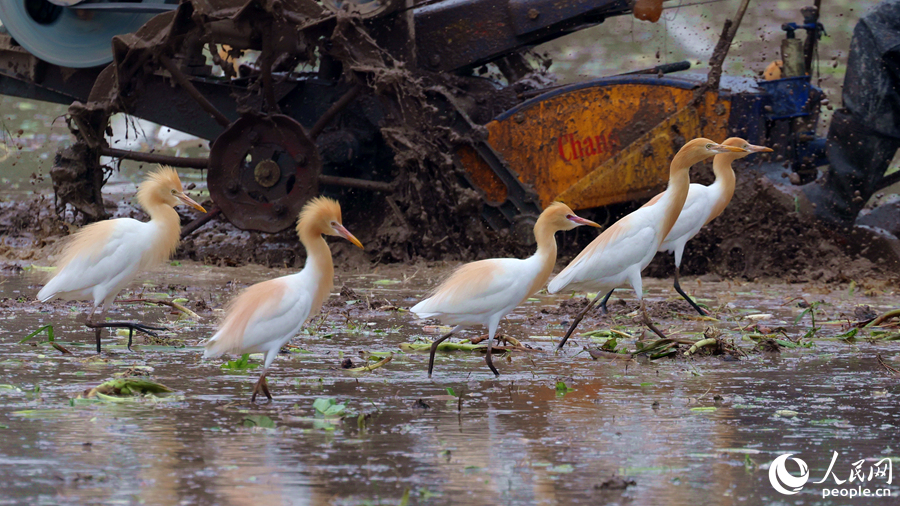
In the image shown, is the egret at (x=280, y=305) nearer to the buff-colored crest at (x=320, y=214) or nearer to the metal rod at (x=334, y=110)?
the buff-colored crest at (x=320, y=214)

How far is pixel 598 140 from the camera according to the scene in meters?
11.0

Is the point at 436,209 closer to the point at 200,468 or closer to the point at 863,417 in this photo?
the point at 863,417

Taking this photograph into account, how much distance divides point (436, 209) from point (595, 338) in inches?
159

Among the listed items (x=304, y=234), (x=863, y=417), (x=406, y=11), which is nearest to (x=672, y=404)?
(x=863, y=417)

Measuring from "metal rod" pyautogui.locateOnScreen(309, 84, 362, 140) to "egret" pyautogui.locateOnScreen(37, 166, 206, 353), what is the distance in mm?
4650

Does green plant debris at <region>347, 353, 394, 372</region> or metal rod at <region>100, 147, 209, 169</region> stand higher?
metal rod at <region>100, 147, 209, 169</region>

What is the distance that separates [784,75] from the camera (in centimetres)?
1171

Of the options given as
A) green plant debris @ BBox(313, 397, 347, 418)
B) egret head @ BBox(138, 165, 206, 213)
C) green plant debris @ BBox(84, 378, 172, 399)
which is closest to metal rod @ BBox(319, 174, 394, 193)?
egret head @ BBox(138, 165, 206, 213)

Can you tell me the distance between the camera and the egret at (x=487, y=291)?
5688mm

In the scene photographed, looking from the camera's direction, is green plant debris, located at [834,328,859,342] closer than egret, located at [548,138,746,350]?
No

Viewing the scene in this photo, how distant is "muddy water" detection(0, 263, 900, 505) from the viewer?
3.59 meters

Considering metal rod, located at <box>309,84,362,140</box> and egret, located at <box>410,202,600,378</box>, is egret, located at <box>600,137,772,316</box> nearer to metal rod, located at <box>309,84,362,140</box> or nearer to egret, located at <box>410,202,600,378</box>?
egret, located at <box>410,202,600,378</box>

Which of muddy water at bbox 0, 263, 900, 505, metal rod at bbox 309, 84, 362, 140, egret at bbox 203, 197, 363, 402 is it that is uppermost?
metal rod at bbox 309, 84, 362, 140

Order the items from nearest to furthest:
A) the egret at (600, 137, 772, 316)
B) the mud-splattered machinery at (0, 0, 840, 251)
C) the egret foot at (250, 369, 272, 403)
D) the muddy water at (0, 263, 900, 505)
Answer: the muddy water at (0, 263, 900, 505) → the egret foot at (250, 369, 272, 403) → the egret at (600, 137, 772, 316) → the mud-splattered machinery at (0, 0, 840, 251)
